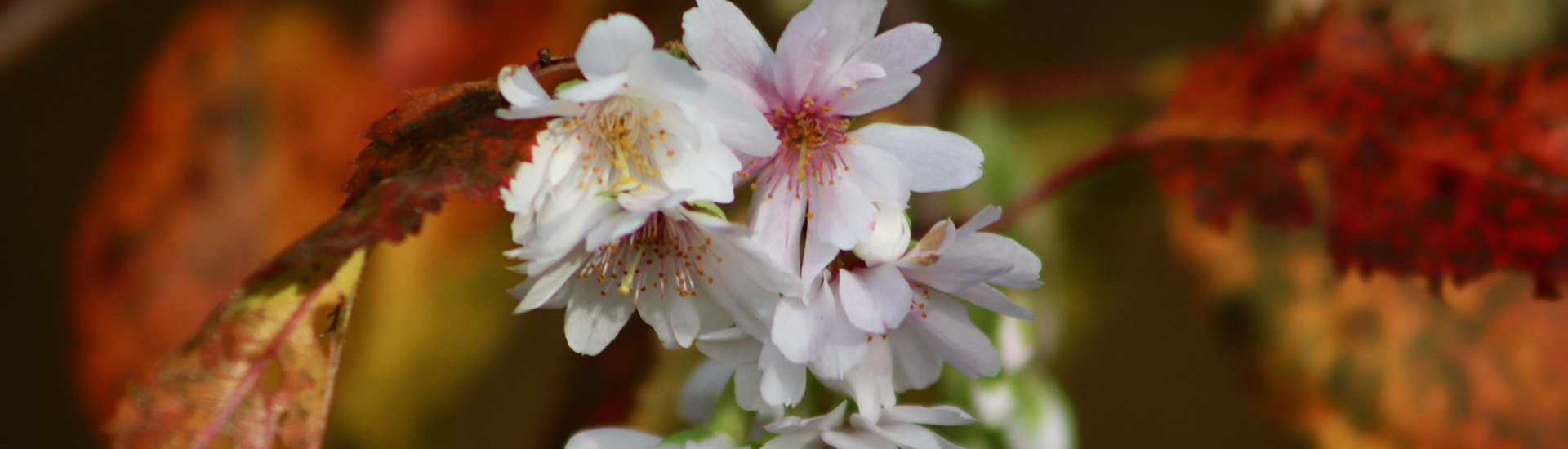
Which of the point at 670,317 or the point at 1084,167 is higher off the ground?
the point at 1084,167

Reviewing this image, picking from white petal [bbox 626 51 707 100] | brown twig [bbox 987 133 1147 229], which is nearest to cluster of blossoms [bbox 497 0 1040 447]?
white petal [bbox 626 51 707 100]

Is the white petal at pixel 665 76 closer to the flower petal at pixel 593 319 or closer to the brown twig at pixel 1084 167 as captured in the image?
Result: the flower petal at pixel 593 319

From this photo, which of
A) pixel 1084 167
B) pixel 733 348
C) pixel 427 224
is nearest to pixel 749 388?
pixel 733 348

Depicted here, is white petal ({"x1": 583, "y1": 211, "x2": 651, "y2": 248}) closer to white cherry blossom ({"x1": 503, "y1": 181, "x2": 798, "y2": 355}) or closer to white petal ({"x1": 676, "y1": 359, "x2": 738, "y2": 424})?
Answer: white cherry blossom ({"x1": 503, "y1": 181, "x2": 798, "y2": 355})

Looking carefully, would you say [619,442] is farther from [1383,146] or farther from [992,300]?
[1383,146]

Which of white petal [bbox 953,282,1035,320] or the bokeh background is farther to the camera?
the bokeh background

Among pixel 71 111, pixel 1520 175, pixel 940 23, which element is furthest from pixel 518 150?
pixel 71 111
